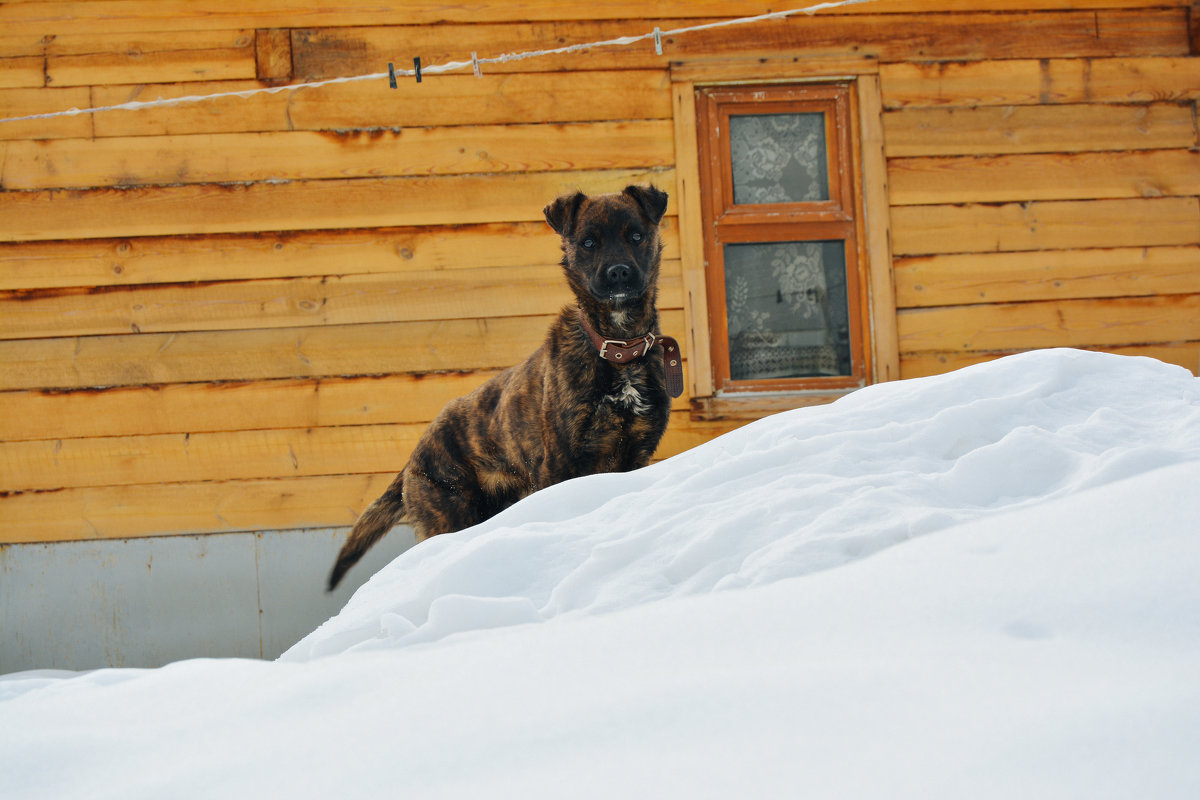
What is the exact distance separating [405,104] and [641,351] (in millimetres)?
2168

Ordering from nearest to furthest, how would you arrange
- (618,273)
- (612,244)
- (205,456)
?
(618,273)
(612,244)
(205,456)

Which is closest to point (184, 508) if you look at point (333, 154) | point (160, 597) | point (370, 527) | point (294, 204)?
point (160, 597)

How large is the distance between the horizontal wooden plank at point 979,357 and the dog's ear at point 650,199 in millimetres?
1782

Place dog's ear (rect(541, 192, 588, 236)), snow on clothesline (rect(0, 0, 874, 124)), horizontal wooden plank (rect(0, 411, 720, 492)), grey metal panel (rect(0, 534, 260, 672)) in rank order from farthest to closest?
horizontal wooden plank (rect(0, 411, 720, 492)) → grey metal panel (rect(0, 534, 260, 672)) → snow on clothesline (rect(0, 0, 874, 124)) → dog's ear (rect(541, 192, 588, 236))

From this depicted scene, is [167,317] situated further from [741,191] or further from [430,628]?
[430,628]

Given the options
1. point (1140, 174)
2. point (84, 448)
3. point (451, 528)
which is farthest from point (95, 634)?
point (1140, 174)

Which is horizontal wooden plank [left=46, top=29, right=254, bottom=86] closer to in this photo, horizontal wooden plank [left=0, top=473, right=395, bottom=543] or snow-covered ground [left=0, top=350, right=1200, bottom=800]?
horizontal wooden plank [left=0, top=473, right=395, bottom=543]

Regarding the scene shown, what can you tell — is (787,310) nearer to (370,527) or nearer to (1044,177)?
(1044,177)

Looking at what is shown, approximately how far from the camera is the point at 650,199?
3.47m

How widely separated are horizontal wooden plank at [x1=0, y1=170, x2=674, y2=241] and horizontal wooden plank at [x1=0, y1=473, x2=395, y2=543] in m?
1.36

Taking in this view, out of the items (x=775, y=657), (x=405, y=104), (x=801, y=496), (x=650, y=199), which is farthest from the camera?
(x=405, y=104)

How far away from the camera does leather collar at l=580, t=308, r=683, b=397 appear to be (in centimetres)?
313

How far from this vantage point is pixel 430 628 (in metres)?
1.46

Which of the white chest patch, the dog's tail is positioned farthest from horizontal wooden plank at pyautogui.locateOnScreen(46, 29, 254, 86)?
the white chest patch
